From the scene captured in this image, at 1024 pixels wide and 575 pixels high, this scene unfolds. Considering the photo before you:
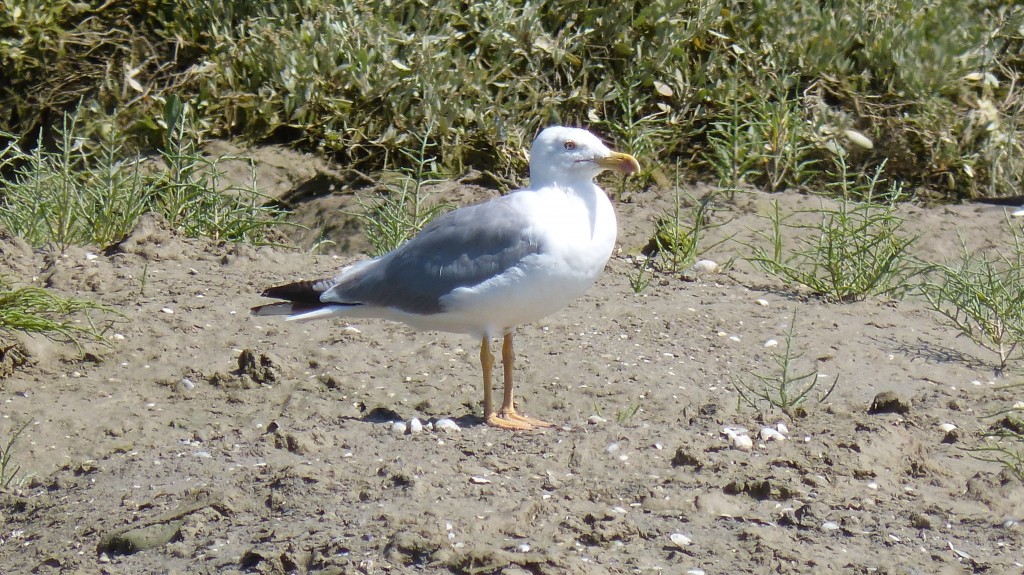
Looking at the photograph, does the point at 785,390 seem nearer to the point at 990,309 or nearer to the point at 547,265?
the point at 547,265

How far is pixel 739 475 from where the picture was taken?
3660mm

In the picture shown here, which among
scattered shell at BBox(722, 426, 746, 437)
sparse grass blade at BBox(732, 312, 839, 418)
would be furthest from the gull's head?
scattered shell at BBox(722, 426, 746, 437)

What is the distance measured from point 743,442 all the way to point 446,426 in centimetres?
100

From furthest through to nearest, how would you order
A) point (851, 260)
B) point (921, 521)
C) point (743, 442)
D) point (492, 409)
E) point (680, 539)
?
1. point (851, 260)
2. point (492, 409)
3. point (743, 442)
4. point (921, 521)
5. point (680, 539)

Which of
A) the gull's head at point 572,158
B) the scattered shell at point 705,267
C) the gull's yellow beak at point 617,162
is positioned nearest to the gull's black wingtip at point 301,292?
the gull's head at point 572,158

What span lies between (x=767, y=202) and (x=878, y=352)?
6.50 ft

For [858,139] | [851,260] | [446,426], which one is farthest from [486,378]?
[858,139]

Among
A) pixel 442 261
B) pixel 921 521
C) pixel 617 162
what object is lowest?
pixel 921 521

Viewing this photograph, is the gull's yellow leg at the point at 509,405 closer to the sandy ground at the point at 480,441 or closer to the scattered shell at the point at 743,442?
the sandy ground at the point at 480,441

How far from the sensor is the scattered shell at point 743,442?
3.89 metres

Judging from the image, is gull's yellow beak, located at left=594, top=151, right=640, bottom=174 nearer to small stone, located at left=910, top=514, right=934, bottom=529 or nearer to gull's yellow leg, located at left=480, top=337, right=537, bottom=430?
gull's yellow leg, located at left=480, top=337, right=537, bottom=430

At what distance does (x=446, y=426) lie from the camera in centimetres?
426

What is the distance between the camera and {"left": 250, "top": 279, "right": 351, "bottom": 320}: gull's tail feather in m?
4.56

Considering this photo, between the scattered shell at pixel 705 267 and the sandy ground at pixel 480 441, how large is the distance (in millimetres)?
86
